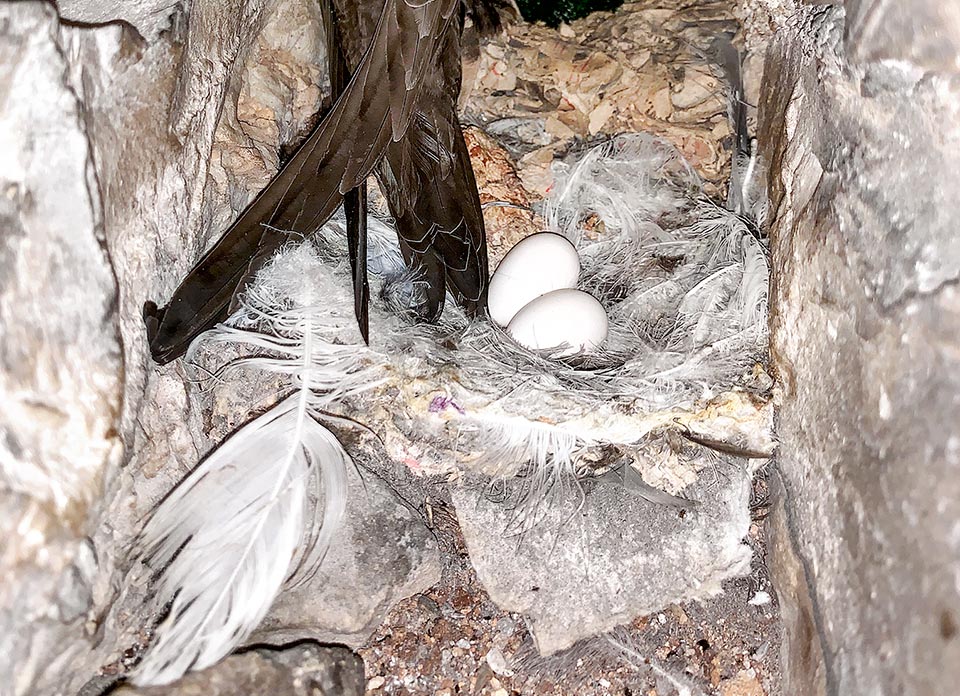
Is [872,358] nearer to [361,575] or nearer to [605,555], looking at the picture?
[605,555]

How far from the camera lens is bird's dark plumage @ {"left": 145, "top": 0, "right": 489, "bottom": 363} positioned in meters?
1.05

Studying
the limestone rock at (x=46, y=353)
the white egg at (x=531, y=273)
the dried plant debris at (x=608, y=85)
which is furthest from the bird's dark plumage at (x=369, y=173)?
the dried plant debris at (x=608, y=85)

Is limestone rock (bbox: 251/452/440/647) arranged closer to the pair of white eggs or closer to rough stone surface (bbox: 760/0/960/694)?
the pair of white eggs

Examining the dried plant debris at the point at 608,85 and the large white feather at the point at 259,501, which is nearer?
the large white feather at the point at 259,501

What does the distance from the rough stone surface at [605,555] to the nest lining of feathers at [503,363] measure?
0.05 metres

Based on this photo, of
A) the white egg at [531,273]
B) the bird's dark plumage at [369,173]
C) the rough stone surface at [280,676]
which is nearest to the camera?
the rough stone surface at [280,676]

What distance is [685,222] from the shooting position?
1460 millimetres

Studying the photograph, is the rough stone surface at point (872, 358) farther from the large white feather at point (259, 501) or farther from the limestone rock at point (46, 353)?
the limestone rock at point (46, 353)

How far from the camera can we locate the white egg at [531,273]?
1.32m

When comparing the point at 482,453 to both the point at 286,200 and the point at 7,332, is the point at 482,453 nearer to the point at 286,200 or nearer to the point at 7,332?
the point at 286,200

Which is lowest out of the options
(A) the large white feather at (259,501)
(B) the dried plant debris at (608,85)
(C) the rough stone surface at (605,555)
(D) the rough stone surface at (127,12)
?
(C) the rough stone surface at (605,555)

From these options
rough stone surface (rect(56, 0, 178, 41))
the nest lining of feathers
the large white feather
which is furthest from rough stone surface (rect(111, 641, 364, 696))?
rough stone surface (rect(56, 0, 178, 41))

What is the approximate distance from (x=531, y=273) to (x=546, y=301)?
2.9 inches

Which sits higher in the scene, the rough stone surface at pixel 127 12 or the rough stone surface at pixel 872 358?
the rough stone surface at pixel 127 12
